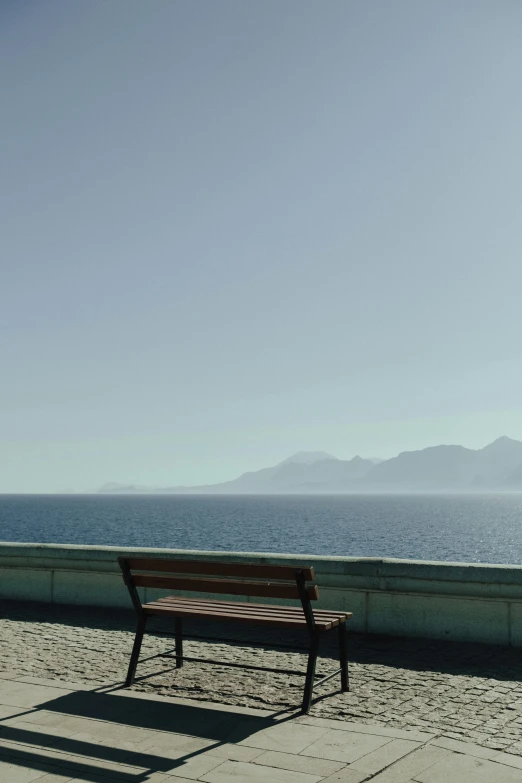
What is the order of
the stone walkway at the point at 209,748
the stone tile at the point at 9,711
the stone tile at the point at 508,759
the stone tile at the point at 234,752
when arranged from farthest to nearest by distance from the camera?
the stone tile at the point at 9,711 < the stone tile at the point at 234,752 < the stone tile at the point at 508,759 < the stone walkway at the point at 209,748

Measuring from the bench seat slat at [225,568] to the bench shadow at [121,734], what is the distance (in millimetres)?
877

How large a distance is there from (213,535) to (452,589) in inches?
2752

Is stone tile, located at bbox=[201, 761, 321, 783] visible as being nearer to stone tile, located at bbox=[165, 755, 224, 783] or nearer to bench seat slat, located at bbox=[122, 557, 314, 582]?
stone tile, located at bbox=[165, 755, 224, 783]

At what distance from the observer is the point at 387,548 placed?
62.8 metres

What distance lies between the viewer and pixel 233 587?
232 inches

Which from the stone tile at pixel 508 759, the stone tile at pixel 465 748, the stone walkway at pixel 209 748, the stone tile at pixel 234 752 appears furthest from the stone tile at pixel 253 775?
the stone tile at pixel 508 759

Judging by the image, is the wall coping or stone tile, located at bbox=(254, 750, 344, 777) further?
the wall coping

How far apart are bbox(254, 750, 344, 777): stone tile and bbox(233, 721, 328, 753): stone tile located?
10cm

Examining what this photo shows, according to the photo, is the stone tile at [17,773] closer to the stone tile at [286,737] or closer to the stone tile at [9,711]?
the stone tile at [9,711]

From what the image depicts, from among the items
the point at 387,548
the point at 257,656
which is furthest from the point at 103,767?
the point at 387,548

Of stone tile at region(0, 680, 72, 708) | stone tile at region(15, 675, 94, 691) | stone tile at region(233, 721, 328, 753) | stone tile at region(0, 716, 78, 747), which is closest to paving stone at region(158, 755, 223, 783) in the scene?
stone tile at region(233, 721, 328, 753)

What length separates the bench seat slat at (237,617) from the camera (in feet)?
18.5

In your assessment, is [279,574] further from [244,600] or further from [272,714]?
[244,600]

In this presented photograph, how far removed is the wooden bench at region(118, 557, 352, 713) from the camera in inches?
217
